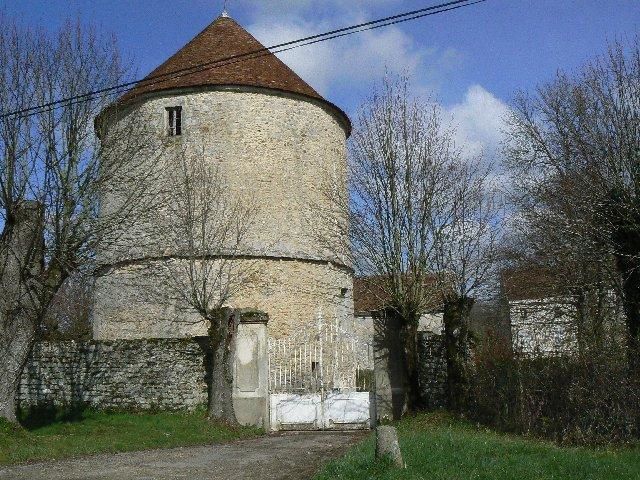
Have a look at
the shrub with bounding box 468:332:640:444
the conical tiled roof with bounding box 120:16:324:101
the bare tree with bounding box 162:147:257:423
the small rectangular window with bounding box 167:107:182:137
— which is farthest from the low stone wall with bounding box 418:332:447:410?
the small rectangular window with bounding box 167:107:182:137

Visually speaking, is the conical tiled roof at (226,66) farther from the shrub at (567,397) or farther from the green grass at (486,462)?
the green grass at (486,462)

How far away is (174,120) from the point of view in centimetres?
2164

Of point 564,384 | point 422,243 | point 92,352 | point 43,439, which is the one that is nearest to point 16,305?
point 43,439

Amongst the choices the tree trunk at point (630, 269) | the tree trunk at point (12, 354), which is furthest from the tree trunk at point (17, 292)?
the tree trunk at point (630, 269)

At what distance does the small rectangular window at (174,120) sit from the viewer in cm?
2159

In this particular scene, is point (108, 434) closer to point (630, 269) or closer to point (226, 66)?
point (630, 269)

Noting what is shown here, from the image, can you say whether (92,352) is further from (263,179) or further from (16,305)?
(263,179)

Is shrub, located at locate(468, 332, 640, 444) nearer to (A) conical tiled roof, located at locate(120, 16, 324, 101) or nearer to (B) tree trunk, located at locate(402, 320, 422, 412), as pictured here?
(B) tree trunk, located at locate(402, 320, 422, 412)

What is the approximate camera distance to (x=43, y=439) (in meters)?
12.9

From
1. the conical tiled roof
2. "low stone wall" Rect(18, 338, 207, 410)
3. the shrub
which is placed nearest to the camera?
the shrub

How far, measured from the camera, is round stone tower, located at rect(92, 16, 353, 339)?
20750 millimetres

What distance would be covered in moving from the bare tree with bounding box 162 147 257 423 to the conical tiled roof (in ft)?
7.83

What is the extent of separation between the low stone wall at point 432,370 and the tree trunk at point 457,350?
0.37 metres

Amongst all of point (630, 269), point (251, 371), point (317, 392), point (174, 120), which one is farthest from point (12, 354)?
point (630, 269)
